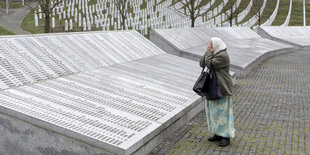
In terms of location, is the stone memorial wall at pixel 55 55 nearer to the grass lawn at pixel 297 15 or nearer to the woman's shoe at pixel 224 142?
the woman's shoe at pixel 224 142

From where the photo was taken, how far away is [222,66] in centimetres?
570

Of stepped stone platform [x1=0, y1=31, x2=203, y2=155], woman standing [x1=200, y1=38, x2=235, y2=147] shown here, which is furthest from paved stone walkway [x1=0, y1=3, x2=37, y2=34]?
woman standing [x1=200, y1=38, x2=235, y2=147]

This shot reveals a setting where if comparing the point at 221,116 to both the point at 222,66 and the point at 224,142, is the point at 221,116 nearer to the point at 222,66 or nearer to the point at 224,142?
the point at 224,142

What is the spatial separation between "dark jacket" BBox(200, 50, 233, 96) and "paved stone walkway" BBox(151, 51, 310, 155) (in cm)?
98

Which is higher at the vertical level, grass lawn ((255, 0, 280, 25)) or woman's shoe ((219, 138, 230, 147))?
grass lawn ((255, 0, 280, 25))

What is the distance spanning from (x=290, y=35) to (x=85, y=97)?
26683 mm

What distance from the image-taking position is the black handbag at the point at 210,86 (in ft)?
18.6

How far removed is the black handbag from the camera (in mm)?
5664

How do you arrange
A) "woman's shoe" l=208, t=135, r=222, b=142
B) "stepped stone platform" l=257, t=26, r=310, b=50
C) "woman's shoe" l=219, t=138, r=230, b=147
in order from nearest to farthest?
"woman's shoe" l=219, t=138, r=230, b=147 → "woman's shoe" l=208, t=135, r=222, b=142 → "stepped stone platform" l=257, t=26, r=310, b=50

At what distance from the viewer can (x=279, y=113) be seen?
27.1 feet

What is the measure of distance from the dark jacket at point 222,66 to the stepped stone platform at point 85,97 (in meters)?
1.12

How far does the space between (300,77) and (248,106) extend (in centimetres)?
556

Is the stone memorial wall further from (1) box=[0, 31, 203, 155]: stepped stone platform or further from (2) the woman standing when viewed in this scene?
(2) the woman standing

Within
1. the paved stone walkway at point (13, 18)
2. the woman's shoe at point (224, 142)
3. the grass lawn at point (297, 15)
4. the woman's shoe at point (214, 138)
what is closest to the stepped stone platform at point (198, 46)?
the woman's shoe at point (214, 138)
